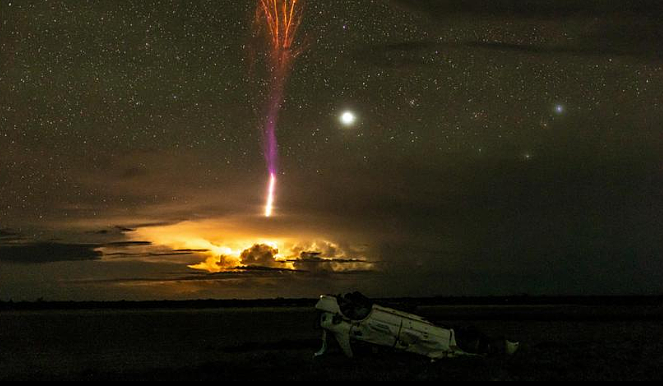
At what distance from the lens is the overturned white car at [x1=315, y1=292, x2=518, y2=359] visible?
96.3 feet

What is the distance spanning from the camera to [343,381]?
24781 mm

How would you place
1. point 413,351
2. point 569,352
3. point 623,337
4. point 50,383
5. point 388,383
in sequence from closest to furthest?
point 388,383
point 50,383
point 413,351
point 569,352
point 623,337

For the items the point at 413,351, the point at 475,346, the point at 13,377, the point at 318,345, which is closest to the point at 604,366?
the point at 475,346

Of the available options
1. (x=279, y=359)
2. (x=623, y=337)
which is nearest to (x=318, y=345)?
(x=279, y=359)

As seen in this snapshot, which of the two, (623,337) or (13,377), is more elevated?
(623,337)

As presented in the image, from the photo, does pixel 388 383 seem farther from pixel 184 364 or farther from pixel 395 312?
pixel 184 364

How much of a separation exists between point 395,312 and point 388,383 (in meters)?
6.38

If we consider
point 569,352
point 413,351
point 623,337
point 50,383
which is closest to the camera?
point 50,383

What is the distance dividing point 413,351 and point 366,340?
6.13ft

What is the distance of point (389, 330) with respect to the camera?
29562 millimetres

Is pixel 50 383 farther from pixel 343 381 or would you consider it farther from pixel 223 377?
pixel 343 381

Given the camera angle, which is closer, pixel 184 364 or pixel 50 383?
pixel 50 383

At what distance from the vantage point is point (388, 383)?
938 inches

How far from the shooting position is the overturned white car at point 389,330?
29.3 metres
